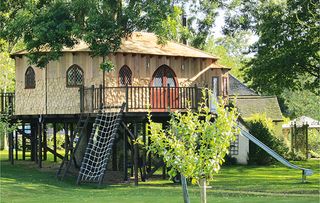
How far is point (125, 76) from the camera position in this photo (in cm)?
2978

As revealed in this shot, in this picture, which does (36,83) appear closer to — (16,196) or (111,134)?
(111,134)

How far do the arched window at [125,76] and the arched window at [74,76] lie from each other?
1.94m

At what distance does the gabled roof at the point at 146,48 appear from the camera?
2969cm

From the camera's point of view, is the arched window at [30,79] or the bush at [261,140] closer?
the arched window at [30,79]

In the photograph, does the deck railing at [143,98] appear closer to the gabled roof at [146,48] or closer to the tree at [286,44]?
the gabled roof at [146,48]

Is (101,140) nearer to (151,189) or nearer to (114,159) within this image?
(151,189)

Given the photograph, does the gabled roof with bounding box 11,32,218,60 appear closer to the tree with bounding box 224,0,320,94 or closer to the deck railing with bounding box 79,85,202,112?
the deck railing with bounding box 79,85,202,112

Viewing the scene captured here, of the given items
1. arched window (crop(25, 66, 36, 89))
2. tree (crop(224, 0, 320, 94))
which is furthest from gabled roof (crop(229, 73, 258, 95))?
arched window (crop(25, 66, 36, 89))

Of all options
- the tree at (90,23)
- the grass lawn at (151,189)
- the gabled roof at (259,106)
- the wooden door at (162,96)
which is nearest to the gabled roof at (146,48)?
the wooden door at (162,96)

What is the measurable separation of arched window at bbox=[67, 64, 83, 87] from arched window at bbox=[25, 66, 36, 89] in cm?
251

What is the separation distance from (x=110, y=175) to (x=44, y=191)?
773 centimetres

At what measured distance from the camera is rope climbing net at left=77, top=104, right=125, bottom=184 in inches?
1034

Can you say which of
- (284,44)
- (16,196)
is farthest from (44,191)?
(284,44)

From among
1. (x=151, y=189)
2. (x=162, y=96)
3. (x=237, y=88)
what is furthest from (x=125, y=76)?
(x=237, y=88)
